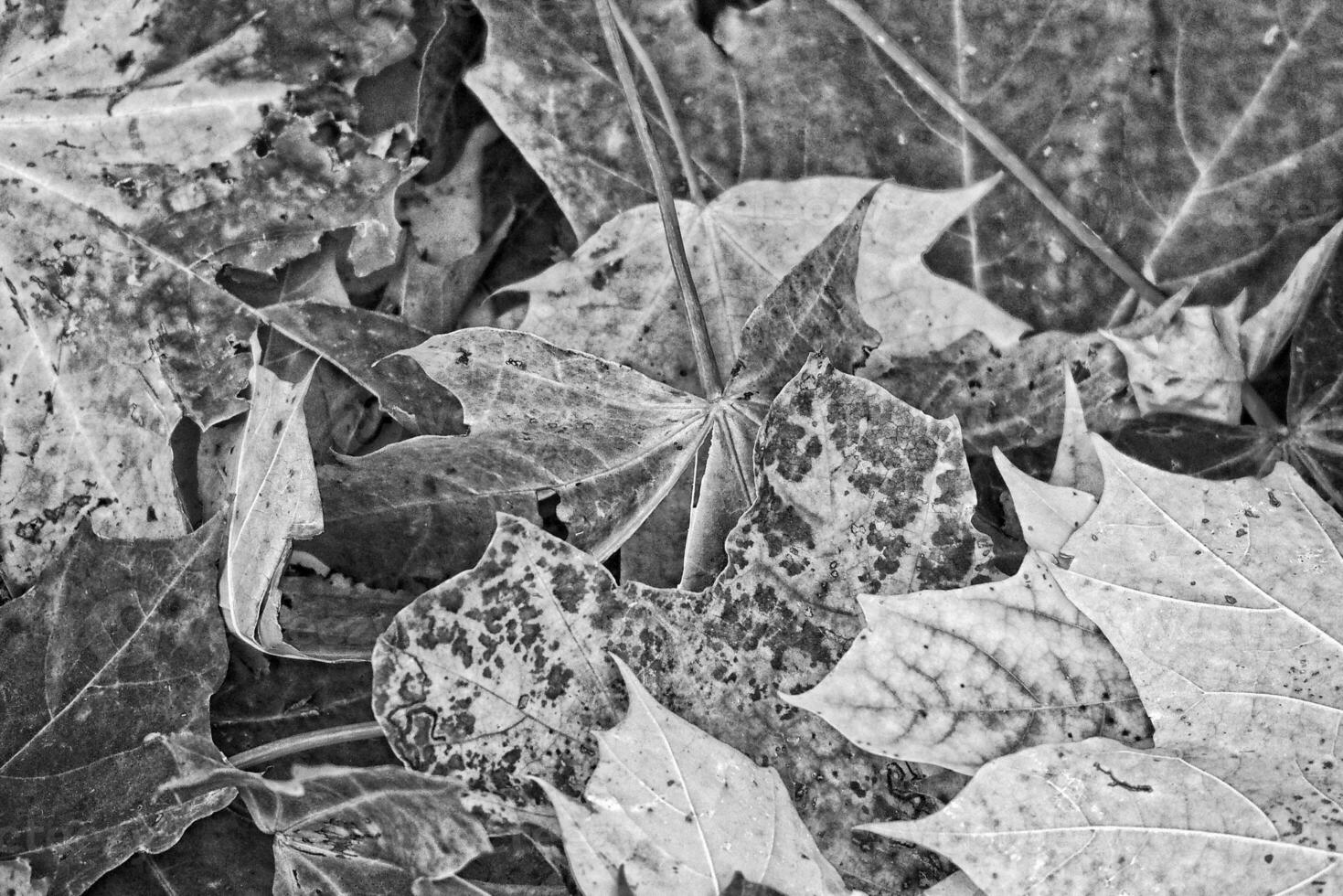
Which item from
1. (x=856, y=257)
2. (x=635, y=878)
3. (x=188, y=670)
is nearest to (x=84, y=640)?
(x=188, y=670)

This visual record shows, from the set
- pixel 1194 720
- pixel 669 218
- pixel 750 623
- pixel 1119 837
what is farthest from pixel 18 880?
pixel 1194 720

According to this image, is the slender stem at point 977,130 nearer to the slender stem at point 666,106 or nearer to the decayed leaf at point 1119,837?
the slender stem at point 666,106

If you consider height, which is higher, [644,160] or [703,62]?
[703,62]

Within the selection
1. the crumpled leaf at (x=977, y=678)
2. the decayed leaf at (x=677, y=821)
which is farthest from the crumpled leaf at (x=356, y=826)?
the crumpled leaf at (x=977, y=678)

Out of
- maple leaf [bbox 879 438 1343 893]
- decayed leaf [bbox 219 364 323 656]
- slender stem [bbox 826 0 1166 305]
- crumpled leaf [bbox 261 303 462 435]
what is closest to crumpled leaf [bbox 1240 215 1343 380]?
slender stem [bbox 826 0 1166 305]

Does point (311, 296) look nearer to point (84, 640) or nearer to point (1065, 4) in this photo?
point (84, 640)

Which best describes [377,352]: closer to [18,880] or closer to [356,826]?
[356,826]

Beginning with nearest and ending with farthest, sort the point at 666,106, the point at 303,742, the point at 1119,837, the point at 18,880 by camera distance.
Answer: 1. the point at 1119,837
2. the point at 18,880
3. the point at 303,742
4. the point at 666,106
